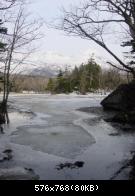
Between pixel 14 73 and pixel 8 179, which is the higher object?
pixel 14 73

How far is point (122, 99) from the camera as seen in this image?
25703 mm

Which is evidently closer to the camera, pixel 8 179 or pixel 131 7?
pixel 8 179

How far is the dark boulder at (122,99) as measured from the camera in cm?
2472

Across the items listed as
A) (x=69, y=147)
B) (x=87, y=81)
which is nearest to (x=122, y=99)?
(x=69, y=147)

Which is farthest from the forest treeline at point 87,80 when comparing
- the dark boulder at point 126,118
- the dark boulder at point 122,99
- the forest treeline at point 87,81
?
the dark boulder at point 126,118

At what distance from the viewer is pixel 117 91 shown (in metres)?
26.7

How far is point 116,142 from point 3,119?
296 inches

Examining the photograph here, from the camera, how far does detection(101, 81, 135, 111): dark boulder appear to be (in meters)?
24.7

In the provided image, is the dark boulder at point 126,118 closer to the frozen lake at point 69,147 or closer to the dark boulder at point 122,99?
the frozen lake at point 69,147

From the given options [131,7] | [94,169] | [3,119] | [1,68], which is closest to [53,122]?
[3,119]

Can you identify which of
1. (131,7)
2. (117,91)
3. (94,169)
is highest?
(131,7)

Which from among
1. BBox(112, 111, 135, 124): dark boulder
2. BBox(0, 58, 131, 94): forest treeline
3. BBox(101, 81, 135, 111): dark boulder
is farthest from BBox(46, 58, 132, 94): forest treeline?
BBox(112, 111, 135, 124): dark boulder
